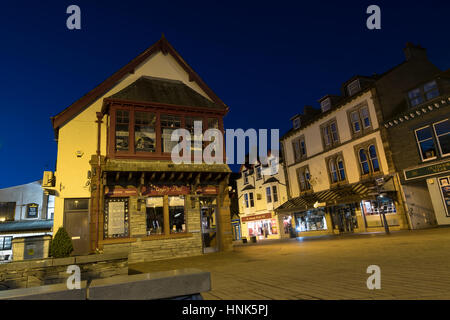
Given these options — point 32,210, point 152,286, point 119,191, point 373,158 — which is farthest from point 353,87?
point 32,210

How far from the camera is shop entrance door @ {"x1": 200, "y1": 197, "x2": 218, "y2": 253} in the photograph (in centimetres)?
1777

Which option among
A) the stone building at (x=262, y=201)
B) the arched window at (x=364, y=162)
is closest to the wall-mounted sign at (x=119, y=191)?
the arched window at (x=364, y=162)

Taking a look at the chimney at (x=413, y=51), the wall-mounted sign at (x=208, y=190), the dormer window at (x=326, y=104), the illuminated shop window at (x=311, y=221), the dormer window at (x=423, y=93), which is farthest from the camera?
the illuminated shop window at (x=311, y=221)

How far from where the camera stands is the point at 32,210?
29.9m

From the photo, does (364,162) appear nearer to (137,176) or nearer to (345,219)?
(345,219)

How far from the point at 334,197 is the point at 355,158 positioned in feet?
12.9

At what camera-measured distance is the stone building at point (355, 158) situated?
79.3 feet

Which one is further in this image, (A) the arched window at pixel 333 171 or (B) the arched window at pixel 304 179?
(B) the arched window at pixel 304 179

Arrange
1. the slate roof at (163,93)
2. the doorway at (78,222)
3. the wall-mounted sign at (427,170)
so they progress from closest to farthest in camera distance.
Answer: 1. the doorway at (78,222)
2. the slate roof at (163,93)
3. the wall-mounted sign at (427,170)

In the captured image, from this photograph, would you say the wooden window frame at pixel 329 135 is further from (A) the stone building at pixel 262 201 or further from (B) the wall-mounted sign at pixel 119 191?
(B) the wall-mounted sign at pixel 119 191

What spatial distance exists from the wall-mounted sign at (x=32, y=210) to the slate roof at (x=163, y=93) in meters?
19.9

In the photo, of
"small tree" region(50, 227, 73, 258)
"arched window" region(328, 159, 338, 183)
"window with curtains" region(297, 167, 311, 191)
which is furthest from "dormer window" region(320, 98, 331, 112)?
"small tree" region(50, 227, 73, 258)
